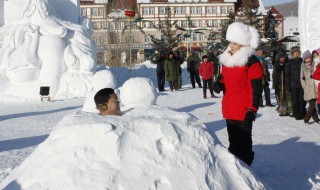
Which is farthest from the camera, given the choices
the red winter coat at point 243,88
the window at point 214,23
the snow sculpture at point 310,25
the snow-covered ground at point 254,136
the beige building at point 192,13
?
the window at point 214,23

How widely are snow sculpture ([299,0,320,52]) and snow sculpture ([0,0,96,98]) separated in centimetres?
664

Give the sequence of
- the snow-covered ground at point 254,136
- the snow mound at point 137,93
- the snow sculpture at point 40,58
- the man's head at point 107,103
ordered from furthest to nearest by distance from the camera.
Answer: the snow sculpture at point 40,58
the snow mound at point 137,93
the snow-covered ground at point 254,136
the man's head at point 107,103

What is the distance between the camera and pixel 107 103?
428 cm

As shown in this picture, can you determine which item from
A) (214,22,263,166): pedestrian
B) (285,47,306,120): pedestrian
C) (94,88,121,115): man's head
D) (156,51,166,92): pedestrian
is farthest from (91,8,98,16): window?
(94,88,121,115): man's head

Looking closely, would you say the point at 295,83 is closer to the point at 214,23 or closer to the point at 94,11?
the point at 94,11

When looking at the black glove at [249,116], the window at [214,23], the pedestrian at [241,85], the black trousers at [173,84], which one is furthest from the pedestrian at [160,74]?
the window at [214,23]

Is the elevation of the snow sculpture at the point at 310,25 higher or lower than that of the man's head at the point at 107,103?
higher

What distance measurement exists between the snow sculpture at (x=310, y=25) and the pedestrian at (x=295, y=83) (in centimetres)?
388

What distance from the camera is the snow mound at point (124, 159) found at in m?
3.29

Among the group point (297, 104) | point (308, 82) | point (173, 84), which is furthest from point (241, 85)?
point (173, 84)

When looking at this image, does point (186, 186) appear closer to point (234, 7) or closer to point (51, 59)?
point (51, 59)

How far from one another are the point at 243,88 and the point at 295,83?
4741 mm

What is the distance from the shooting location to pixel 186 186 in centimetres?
342

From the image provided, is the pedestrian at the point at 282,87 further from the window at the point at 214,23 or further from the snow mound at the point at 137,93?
the window at the point at 214,23
